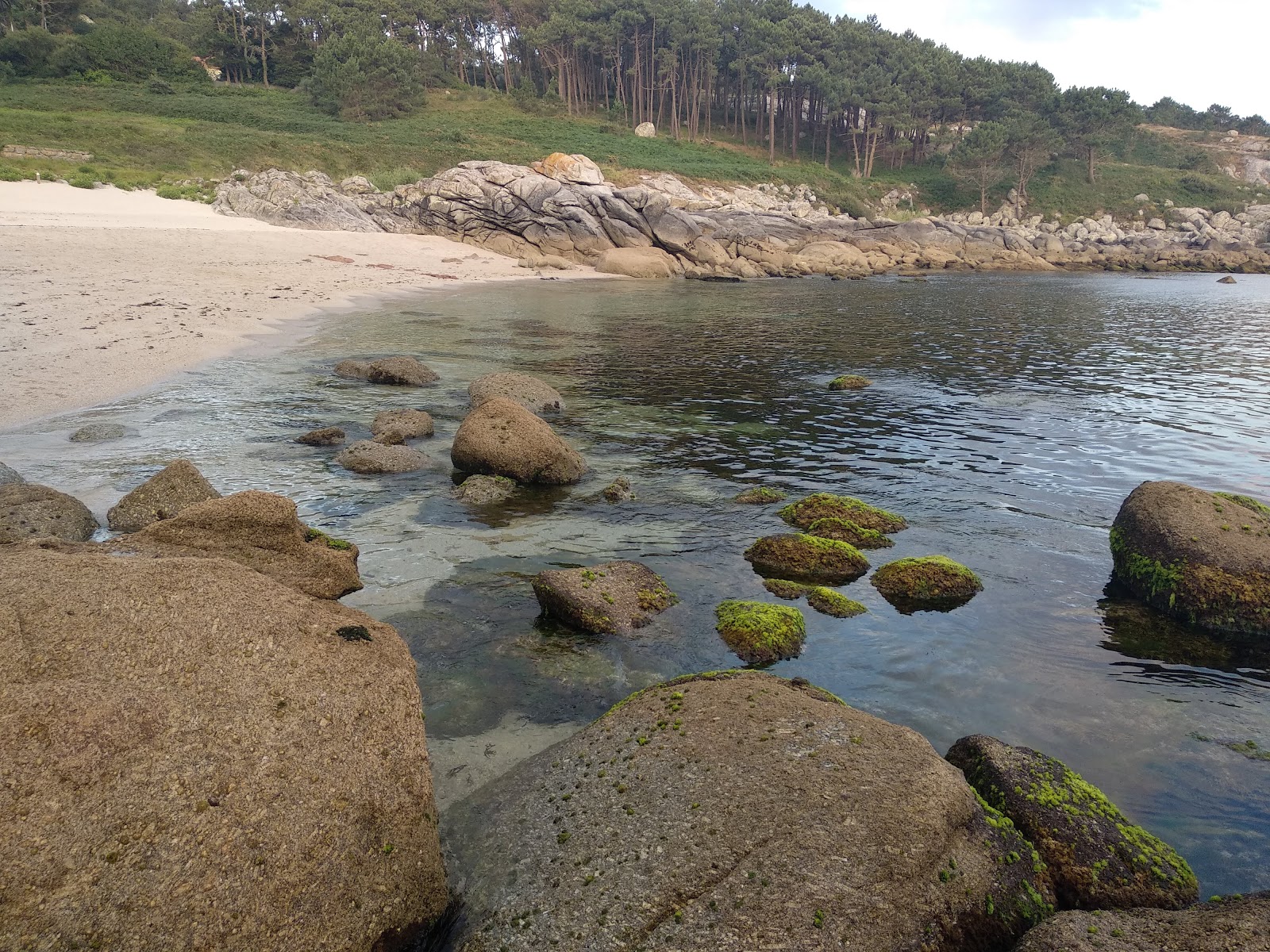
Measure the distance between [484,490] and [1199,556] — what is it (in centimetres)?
1032

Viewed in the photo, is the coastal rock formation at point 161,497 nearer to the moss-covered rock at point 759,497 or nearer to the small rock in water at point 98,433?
the small rock in water at point 98,433

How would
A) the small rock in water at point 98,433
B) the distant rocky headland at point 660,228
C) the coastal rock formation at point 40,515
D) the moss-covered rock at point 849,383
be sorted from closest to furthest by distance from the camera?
the coastal rock formation at point 40,515
the small rock in water at point 98,433
the moss-covered rock at point 849,383
the distant rocky headland at point 660,228

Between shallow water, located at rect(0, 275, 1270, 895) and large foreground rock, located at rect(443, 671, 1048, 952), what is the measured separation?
1.41m

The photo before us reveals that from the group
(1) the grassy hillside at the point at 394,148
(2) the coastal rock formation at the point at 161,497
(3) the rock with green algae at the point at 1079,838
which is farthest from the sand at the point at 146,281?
(3) the rock with green algae at the point at 1079,838

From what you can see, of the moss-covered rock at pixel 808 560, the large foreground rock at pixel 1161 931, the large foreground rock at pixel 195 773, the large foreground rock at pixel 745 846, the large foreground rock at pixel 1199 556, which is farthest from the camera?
the moss-covered rock at pixel 808 560

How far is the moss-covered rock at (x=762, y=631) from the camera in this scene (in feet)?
27.6

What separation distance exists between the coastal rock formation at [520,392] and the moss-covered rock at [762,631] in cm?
1053

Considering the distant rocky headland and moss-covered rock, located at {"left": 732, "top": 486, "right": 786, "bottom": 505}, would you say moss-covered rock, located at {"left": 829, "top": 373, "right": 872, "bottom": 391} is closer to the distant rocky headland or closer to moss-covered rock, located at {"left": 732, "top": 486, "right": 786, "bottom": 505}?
moss-covered rock, located at {"left": 732, "top": 486, "right": 786, "bottom": 505}

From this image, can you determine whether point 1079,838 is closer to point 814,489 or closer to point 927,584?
point 927,584

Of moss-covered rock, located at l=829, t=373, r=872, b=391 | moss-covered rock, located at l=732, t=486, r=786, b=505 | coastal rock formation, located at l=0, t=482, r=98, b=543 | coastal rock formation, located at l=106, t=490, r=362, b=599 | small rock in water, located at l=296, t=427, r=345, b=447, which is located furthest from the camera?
moss-covered rock, located at l=829, t=373, r=872, b=391

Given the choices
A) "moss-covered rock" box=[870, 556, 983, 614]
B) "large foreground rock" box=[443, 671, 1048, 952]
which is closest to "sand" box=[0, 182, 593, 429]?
"large foreground rock" box=[443, 671, 1048, 952]

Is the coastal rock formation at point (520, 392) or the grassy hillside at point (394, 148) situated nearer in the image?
the coastal rock formation at point (520, 392)

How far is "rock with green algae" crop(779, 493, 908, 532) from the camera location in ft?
39.2

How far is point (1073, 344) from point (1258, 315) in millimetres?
19635
